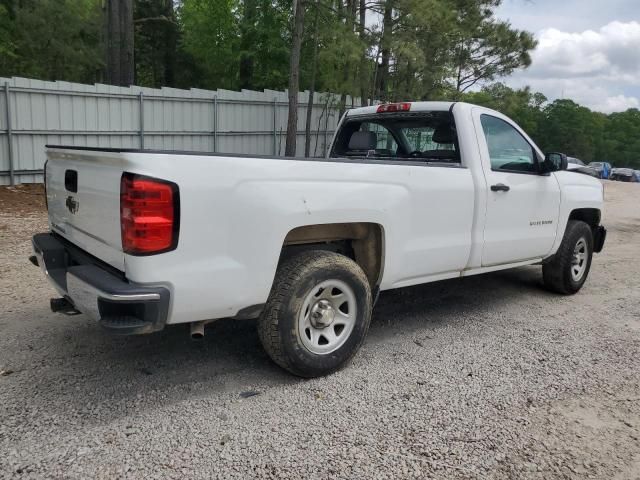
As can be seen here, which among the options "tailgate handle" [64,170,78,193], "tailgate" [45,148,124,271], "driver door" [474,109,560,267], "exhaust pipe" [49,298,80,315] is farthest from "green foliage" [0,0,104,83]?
"driver door" [474,109,560,267]

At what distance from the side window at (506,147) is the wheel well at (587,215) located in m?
1.17

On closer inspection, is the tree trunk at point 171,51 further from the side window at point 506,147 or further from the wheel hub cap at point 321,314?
the wheel hub cap at point 321,314

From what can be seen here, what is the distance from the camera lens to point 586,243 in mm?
5914

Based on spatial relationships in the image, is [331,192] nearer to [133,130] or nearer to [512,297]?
[512,297]

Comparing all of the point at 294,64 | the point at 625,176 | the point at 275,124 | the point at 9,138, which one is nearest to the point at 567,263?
the point at 294,64

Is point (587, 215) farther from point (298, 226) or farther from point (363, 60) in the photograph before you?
point (363, 60)

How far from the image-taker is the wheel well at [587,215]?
19.4ft

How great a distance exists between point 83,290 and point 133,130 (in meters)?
11.4

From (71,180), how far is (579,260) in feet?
16.7

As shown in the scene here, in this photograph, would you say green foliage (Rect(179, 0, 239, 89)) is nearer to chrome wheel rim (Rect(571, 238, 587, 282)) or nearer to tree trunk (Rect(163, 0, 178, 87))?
tree trunk (Rect(163, 0, 178, 87))

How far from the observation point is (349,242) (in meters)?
4.00

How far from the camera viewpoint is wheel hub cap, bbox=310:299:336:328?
354cm

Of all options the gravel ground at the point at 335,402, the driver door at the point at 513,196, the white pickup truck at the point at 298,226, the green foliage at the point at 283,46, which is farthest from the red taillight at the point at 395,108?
the green foliage at the point at 283,46

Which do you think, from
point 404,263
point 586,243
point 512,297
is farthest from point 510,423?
point 586,243
